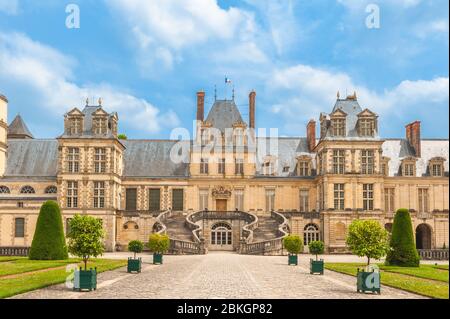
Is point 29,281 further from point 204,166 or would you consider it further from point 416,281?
point 204,166

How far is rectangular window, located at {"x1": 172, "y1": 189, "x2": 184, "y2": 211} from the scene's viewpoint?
5625 cm

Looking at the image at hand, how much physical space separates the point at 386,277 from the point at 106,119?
33.6 meters

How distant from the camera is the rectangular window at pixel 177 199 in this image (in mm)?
56250

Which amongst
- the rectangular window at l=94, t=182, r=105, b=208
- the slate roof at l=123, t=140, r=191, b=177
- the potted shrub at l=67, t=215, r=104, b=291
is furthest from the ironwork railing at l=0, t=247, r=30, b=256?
the potted shrub at l=67, t=215, r=104, b=291

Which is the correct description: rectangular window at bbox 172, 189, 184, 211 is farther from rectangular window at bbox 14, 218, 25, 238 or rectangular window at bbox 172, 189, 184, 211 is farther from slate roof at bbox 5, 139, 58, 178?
rectangular window at bbox 14, 218, 25, 238

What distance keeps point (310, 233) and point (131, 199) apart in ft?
52.4

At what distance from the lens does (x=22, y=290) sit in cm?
1900

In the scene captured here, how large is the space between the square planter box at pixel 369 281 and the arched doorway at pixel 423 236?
122ft

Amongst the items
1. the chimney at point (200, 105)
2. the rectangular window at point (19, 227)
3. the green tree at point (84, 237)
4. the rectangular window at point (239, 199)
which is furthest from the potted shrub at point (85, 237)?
the chimney at point (200, 105)

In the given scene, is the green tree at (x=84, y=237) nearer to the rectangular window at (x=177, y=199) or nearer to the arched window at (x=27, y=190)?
the rectangular window at (x=177, y=199)

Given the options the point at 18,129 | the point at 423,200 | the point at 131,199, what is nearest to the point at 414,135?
the point at 423,200

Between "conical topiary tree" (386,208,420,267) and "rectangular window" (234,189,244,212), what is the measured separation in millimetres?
24439


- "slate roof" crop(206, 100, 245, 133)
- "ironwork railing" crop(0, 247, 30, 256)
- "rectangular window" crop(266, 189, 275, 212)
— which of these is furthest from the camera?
"slate roof" crop(206, 100, 245, 133)

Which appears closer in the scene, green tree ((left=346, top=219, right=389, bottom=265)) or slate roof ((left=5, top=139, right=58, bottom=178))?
green tree ((left=346, top=219, right=389, bottom=265))
